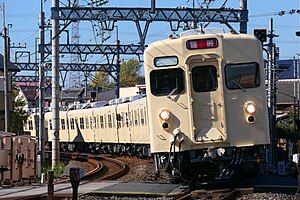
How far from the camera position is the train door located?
13422 millimetres

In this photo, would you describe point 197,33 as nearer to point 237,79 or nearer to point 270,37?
point 237,79

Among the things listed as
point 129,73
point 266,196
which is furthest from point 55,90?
point 129,73

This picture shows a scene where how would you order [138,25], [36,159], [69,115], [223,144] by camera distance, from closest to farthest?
[223,144], [36,159], [138,25], [69,115]

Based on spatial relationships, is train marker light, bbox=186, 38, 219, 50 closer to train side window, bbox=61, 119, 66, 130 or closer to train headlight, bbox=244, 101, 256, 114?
train headlight, bbox=244, 101, 256, 114

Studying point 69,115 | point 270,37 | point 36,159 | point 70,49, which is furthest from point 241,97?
point 69,115

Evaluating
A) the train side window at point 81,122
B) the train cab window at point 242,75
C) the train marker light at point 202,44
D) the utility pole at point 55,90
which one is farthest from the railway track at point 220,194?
the train side window at point 81,122

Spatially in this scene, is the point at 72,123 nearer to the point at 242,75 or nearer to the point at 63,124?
the point at 63,124

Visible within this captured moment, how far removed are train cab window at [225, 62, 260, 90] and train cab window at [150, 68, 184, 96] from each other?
0.89 meters

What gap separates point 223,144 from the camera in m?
13.4

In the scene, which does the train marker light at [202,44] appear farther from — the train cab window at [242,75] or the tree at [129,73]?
the tree at [129,73]

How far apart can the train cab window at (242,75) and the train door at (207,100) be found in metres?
0.21

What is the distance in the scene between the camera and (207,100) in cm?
1355

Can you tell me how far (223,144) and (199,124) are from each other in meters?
0.58

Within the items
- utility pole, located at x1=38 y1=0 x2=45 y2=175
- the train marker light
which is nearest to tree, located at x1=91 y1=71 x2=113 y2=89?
utility pole, located at x1=38 y1=0 x2=45 y2=175
